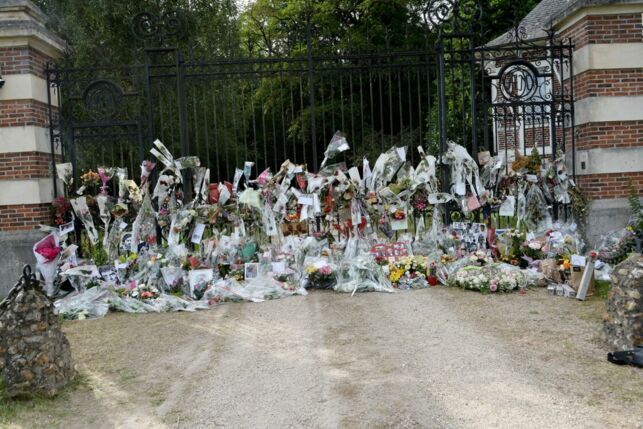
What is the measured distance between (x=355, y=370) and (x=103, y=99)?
19.6 ft

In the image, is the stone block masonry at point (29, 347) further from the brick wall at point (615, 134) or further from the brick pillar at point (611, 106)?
the brick wall at point (615, 134)

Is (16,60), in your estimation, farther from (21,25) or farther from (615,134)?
(615,134)

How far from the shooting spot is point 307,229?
869 centimetres

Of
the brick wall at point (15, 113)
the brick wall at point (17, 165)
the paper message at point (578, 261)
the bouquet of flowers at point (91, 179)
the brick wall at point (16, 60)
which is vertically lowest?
the paper message at point (578, 261)

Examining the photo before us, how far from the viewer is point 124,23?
17688 mm

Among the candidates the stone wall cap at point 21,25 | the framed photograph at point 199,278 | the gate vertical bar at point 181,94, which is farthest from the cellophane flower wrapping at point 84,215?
the stone wall cap at point 21,25

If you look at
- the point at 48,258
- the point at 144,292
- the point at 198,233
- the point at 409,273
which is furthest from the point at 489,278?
the point at 48,258

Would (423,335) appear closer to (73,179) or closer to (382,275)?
(382,275)

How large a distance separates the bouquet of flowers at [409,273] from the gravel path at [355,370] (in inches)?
32.0

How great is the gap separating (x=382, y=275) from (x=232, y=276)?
1.95 m

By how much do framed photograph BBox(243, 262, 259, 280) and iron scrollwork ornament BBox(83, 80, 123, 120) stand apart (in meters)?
2.97

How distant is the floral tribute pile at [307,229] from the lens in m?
8.08

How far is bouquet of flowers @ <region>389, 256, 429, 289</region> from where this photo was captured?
7.98 metres

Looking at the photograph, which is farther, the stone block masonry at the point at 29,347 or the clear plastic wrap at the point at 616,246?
the clear plastic wrap at the point at 616,246
